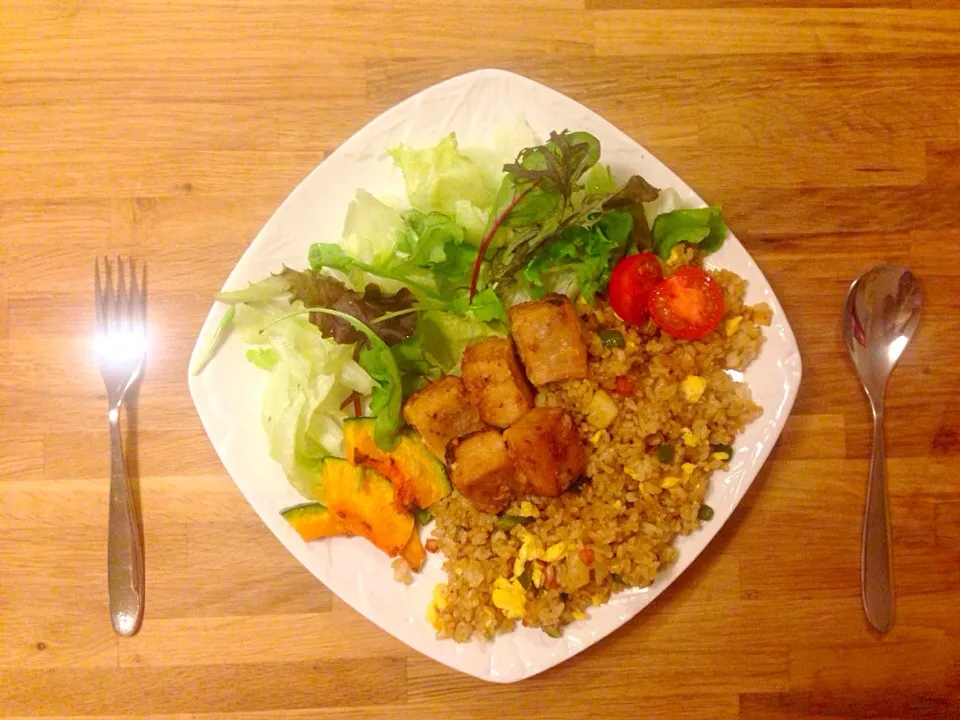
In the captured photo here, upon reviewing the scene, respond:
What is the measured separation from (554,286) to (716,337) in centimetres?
52

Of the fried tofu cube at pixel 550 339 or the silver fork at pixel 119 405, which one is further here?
the silver fork at pixel 119 405

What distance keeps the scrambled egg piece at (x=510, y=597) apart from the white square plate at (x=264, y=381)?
138 mm

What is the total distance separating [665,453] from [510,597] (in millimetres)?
627

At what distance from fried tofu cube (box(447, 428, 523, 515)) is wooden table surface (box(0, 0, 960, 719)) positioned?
2.28 feet

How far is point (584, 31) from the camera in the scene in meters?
2.36

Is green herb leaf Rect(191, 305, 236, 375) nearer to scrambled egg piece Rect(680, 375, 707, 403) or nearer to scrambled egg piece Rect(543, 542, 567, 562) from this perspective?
scrambled egg piece Rect(543, 542, 567, 562)

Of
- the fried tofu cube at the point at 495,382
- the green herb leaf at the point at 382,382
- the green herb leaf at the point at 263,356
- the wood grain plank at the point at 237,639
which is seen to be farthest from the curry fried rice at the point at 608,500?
the green herb leaf at the point at 263,356

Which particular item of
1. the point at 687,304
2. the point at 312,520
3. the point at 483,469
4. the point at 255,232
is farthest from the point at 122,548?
the point at 687,304

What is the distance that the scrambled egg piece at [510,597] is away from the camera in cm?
200

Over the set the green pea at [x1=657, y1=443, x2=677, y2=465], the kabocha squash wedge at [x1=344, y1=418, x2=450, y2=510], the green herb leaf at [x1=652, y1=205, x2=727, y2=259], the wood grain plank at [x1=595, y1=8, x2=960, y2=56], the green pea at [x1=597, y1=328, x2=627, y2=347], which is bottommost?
the kabocha squash wedge at [x1=344, y1=418, x2=450, y2=510]

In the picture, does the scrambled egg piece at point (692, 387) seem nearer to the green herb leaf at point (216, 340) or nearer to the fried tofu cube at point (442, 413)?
the fried tofu cube at point (442, 413)

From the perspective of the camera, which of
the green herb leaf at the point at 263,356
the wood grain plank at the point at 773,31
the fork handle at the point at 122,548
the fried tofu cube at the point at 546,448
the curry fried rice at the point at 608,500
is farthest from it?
the wood grain plank at the point at 773,31

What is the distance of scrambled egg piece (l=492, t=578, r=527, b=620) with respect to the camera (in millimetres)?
2002

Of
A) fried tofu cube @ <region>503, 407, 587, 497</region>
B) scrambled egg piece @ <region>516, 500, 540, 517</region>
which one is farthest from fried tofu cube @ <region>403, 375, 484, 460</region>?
scrambled egg piece @ <region>516, 500, 540, 517</region>
